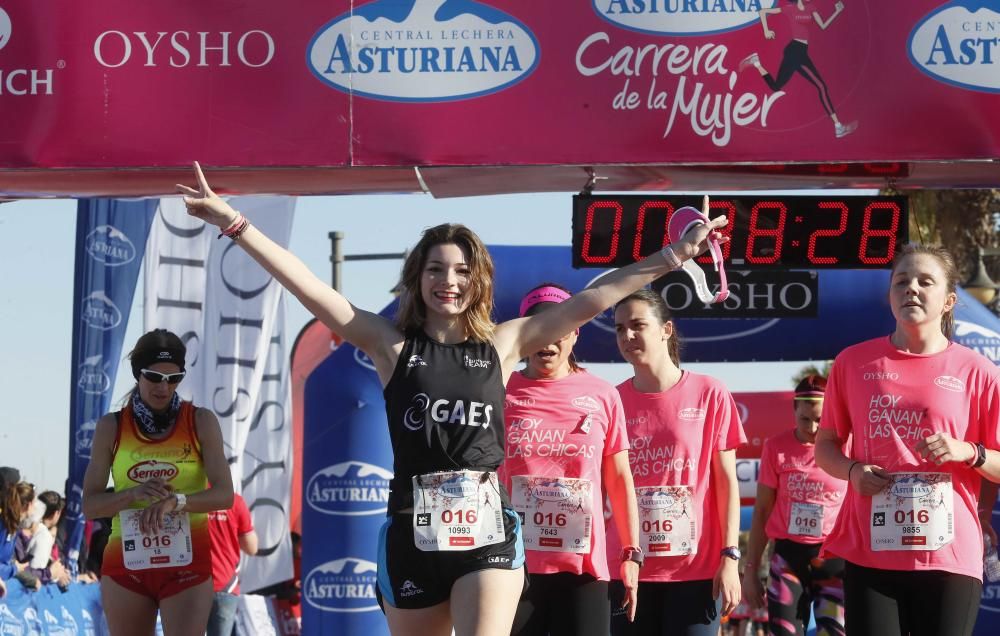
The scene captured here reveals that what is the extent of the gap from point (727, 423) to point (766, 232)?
1.47m

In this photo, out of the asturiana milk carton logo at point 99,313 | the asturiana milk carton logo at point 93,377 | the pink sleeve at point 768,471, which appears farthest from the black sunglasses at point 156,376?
the asturiana milk carton logo at point 99,313

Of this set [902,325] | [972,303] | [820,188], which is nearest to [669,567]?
[902,325]

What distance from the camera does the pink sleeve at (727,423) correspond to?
634 centimetres

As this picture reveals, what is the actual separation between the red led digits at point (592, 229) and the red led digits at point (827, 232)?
98cm

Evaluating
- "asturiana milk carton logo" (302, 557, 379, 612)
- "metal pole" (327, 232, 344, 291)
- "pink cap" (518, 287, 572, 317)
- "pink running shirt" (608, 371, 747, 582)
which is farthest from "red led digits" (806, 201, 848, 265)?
"metal pole" (327, 232, 344, 291)

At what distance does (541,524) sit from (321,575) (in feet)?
16.7

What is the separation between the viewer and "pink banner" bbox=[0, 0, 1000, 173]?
6.90 m

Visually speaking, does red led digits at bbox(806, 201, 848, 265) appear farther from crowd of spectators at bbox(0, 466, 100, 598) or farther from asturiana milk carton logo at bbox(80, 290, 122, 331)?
asturiana milk carton logo at bbox(80, 290, 122, 331)

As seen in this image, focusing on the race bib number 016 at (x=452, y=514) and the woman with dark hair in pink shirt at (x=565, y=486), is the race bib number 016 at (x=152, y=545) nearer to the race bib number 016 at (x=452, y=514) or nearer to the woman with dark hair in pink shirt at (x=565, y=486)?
the woman with dark hair in pink shirt at (x=565, y=486)

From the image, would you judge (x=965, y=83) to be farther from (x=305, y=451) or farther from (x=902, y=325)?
(x=305, y=451)

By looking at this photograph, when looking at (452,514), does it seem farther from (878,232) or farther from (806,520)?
(806,520)

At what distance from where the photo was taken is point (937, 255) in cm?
550

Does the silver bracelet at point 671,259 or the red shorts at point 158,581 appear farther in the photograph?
the red shorts at point 158,581

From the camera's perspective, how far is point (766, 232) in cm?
747
